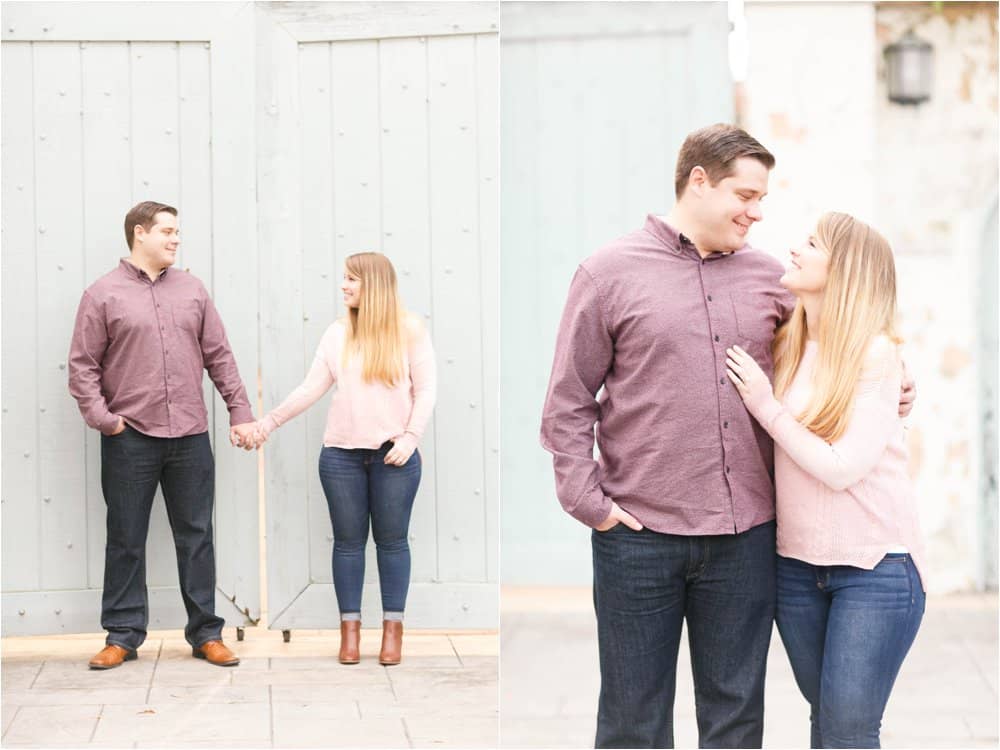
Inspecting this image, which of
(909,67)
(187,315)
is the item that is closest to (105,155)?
(187,315)

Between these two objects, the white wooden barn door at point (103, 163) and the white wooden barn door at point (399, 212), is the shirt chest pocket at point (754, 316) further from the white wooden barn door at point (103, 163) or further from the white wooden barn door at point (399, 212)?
the white wooden barn door at point (103, 163)

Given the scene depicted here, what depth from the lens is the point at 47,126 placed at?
3.61m

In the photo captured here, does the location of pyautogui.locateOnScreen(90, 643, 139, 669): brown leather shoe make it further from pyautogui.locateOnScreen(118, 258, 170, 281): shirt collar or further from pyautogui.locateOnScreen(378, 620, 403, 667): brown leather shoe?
pyautogui.locateOnScreen(118, 258, 170, 281): shirt collar

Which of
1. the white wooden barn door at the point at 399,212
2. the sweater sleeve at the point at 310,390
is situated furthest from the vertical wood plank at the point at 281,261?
the sweater sleeve at the point at 310,390

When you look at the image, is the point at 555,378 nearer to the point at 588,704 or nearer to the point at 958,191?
the point at 588,704

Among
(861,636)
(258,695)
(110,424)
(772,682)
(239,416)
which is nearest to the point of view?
(861,636)

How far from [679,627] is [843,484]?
423 millimetres

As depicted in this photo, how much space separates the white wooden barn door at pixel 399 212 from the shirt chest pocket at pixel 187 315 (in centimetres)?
20

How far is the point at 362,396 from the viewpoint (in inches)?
138

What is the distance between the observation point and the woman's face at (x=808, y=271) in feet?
7.12

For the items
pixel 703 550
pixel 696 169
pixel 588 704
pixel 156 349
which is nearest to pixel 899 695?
pixel 588 704

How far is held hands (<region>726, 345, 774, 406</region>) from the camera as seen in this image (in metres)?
2.13

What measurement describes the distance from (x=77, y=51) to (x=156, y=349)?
923 millimetres

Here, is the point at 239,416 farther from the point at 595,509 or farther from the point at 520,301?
the point at 595,509
